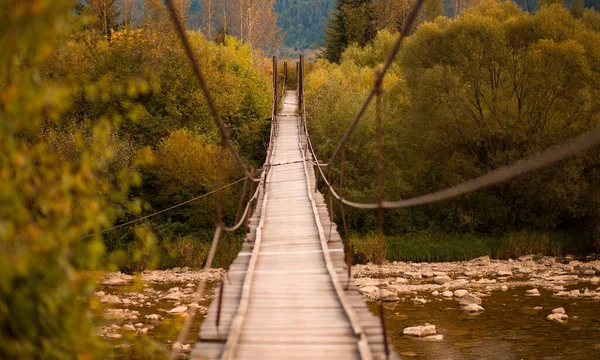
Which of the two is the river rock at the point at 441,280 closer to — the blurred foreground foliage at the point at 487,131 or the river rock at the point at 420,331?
the blurred foreground foliage at the point at 487,131

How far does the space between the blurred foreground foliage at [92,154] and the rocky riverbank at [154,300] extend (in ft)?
2.31

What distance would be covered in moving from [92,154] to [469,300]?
11.9 meters

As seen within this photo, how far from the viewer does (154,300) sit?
14.7 metres

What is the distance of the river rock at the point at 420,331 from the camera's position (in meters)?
11.5

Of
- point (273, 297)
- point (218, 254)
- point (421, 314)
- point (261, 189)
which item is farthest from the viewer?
point (218, 254)

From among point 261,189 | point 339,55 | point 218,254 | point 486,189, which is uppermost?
point 339,55

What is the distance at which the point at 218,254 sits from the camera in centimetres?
1964

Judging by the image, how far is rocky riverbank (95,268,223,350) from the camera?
11.8m

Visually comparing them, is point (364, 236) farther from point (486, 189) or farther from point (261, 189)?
point (261, 189)

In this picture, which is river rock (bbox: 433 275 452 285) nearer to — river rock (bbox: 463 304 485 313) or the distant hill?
river rock (bbox: 463 304 485 313)

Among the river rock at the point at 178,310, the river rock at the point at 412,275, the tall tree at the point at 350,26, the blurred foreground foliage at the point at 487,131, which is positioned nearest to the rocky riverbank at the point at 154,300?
the river rock at the point at 178,310

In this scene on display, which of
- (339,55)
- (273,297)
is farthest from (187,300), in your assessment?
(339,55)

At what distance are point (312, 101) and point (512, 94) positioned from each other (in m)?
6.85

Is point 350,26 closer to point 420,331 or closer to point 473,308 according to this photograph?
point 473,308
